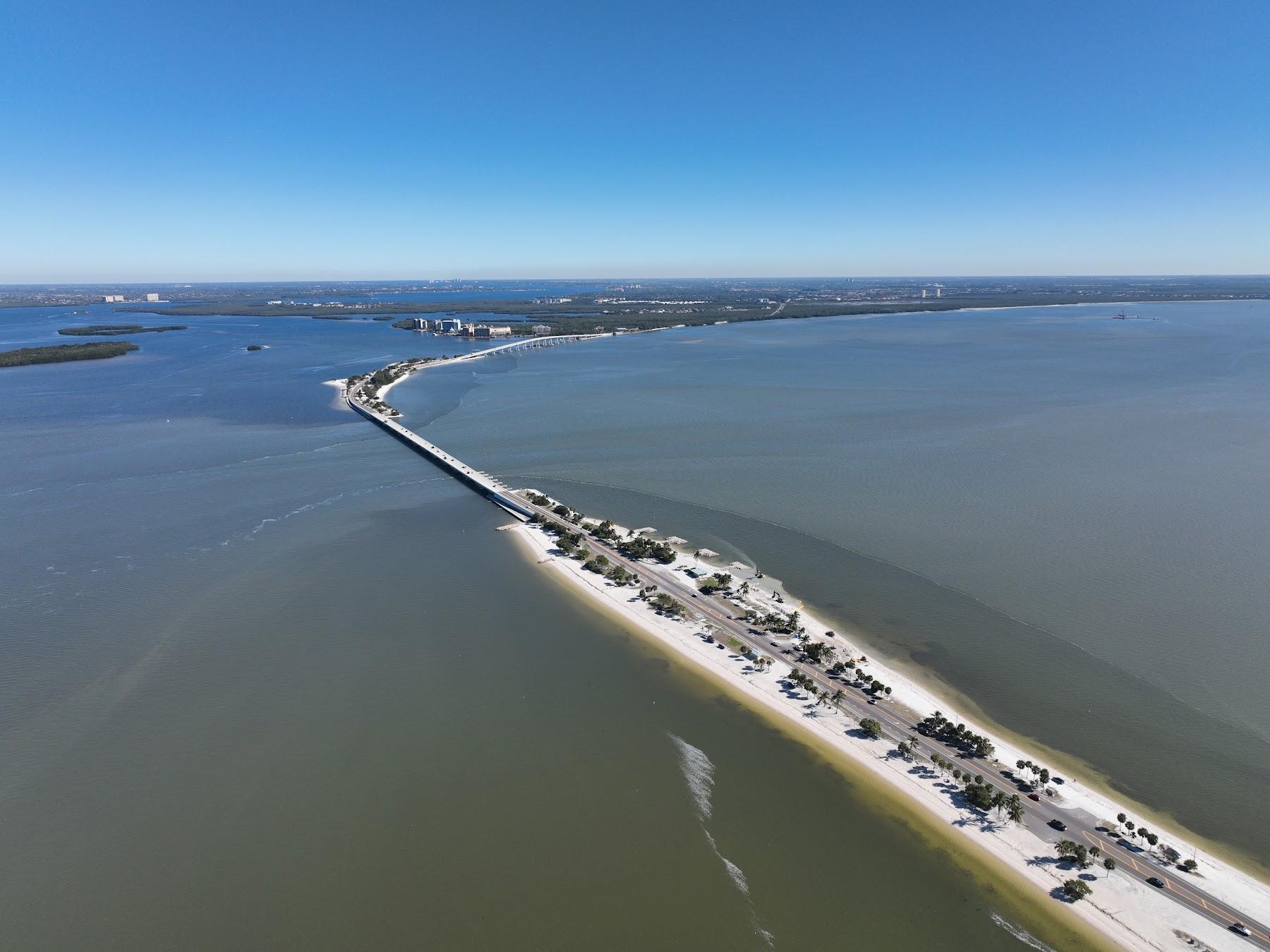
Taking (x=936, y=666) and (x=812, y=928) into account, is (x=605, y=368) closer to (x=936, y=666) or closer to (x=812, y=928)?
(x=936, y=666)

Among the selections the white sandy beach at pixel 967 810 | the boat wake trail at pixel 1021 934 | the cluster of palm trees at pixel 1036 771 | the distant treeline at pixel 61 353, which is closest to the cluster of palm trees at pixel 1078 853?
the white sandy beach at pixel 967 810

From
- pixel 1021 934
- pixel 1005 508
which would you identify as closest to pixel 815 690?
pixel 1021 934

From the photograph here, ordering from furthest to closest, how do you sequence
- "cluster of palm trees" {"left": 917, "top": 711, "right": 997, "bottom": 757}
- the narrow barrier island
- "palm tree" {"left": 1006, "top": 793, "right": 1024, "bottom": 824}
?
"cluster of palm trees" {"left": 917, "top": 711, "right": 997, "bottom": 757} → "palm tree" {"left": 1006, "top": 793, "right": 1024, "bottom": 824} → the narrow barrier island

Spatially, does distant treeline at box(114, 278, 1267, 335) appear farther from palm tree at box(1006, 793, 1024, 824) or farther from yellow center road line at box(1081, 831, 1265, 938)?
yellow center road line at box(1081, 831, 1265, 938)

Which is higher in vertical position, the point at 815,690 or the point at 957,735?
the point at 815,690

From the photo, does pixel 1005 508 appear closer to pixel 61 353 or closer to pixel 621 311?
pixel 61 353

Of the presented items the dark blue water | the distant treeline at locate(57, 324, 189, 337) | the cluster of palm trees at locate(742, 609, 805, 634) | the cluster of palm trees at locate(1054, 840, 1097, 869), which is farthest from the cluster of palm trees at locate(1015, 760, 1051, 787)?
the distant treeline at locate(57, 324, 189, 337)

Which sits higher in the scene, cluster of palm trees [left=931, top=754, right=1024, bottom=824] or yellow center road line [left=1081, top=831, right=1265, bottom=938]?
cluster of palm trees [left=931, top=754, right=1024, bottom=824]

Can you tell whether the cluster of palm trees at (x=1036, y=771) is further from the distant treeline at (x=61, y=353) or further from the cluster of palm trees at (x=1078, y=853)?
the distant treeline at (x=61, y=353)
